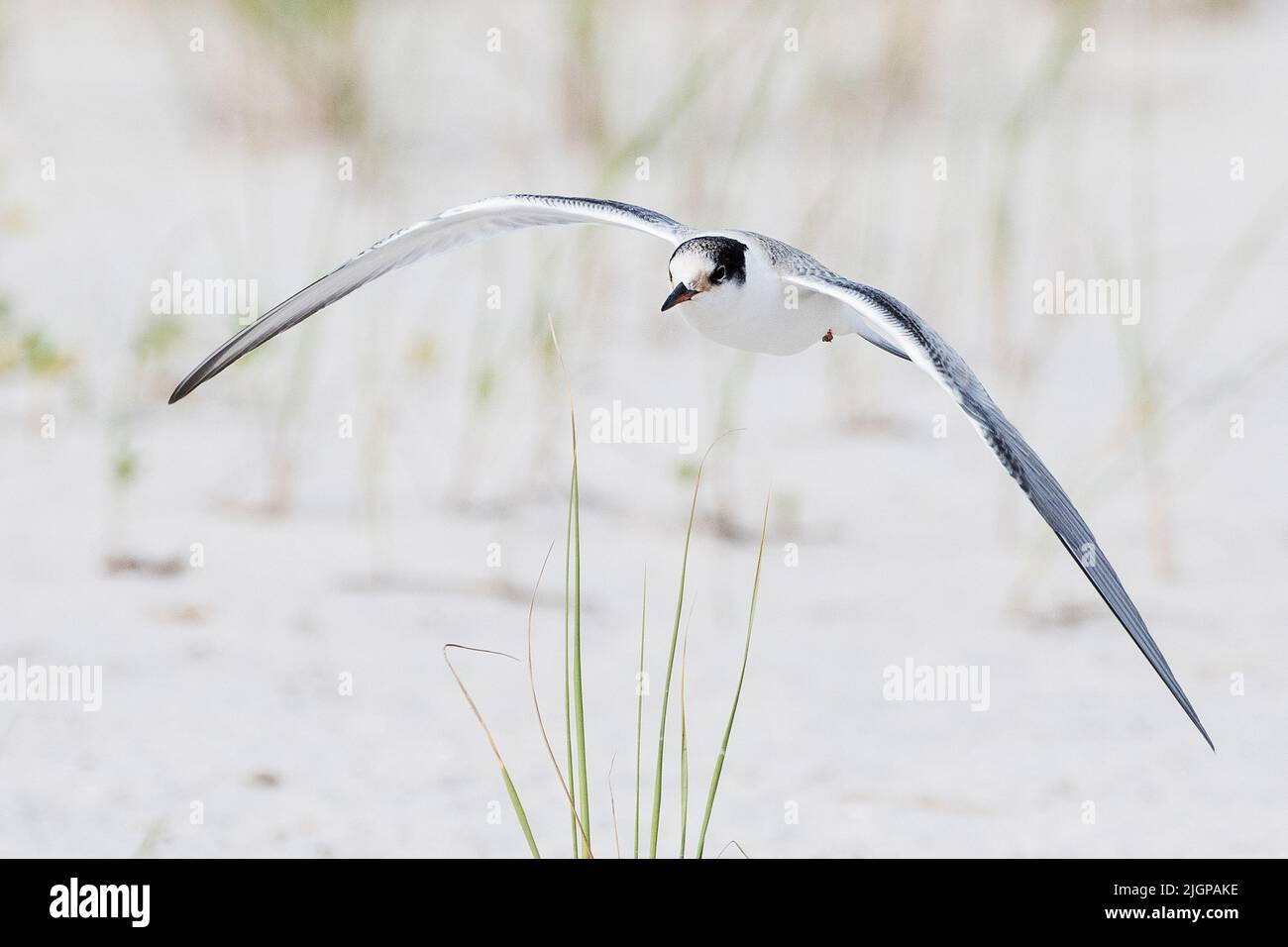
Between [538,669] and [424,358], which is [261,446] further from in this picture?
[538,669]

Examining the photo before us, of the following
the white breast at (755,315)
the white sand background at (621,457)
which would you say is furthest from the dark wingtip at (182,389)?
the white breast at (755,315)

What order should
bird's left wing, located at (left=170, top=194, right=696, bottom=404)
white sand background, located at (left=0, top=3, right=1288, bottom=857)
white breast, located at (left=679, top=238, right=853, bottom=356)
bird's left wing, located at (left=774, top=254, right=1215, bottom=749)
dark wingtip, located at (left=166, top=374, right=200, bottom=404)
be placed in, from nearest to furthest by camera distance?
1. bird's left wing, located at (left=774, top=254, right=1215, bottom=749)
2. white breast, located at (left=679, top=238, right=853, bottom=356)
3. bird's left wing, located at (left=170, top=194, right=696, bottom=404)
4. dark wingtip, located at (left=166, top=374, right=200, bottom=404)
5. white sand background, located at (left=0, top=3, right=1288, bottom=857)

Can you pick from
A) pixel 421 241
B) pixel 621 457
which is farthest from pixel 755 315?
pixel 621 457

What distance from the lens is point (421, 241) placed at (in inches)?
101

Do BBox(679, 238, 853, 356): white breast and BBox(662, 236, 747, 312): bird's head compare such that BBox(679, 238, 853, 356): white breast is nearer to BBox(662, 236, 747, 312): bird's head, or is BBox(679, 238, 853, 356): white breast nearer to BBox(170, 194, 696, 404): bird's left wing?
BBox(662, 236, 747, 312): bird's head

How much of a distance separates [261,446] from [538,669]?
1.32 metres

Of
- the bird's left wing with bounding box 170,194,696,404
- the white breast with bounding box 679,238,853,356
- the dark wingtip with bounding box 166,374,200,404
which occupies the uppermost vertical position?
the bird's left wing with bounding box 170,194,696,404

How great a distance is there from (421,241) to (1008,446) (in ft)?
3.37

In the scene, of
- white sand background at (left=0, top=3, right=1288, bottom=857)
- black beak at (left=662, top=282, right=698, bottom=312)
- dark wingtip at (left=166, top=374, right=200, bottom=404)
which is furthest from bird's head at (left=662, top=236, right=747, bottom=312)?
white sand background at (left=0, top=3, right=1288, bottom=857)

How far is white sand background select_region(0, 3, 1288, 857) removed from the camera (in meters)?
3.16

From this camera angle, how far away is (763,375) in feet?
17.5

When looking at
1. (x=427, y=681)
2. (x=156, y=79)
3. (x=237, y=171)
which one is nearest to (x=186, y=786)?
(x=427, y=681)

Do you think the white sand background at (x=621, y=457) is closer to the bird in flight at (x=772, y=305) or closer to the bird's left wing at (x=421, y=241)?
the bird's left wing at (x=421, y=241)

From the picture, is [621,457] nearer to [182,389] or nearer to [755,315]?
[182,389]
